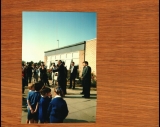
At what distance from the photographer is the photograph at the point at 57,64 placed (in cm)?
267

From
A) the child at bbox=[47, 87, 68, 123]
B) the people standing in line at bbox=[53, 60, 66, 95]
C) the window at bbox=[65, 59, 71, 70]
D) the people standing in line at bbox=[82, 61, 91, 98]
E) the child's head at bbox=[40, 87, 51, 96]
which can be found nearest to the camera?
the child at bbox=[47, 87, 68, 123]

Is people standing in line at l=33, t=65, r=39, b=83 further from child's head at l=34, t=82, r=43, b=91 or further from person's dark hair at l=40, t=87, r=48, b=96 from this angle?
person's dark hair at l=40, t=87, r=48, b=96

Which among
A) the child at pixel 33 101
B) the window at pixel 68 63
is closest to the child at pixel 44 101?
the child at pixel 33 101

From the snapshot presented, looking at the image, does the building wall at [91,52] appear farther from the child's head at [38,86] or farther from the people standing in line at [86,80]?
the child's head at [38,86]

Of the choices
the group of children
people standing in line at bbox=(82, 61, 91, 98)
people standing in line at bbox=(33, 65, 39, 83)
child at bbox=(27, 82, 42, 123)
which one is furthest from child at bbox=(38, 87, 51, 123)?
people standing in line at bbox=(82, 61, 91, 98)

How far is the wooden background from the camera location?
2756mm

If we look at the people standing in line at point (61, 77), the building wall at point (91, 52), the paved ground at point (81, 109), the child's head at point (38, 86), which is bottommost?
the paved ground at point (81, 109)

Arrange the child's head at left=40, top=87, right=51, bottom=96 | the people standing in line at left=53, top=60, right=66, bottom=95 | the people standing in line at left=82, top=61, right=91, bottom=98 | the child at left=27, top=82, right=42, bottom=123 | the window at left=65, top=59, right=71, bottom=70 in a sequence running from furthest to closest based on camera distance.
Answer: the window at left=65, top=59, right=71, bottom=70, the people standing in line at left=53, top=60, right=66, bottom=95, the people standing in line at left=82, top=61, right=91, bottom=98, the child at left=27, top=82, right=42, bottom=123, the child's head at left=40, top=87, right=51, bottom=96

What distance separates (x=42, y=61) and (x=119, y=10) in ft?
4.37

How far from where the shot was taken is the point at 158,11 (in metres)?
2.77

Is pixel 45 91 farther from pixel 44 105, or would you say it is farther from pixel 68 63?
pixel 68 63

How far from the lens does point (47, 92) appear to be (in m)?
2.51

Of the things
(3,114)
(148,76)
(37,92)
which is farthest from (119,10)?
(3,114)

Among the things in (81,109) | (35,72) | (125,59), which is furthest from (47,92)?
(125,59)
